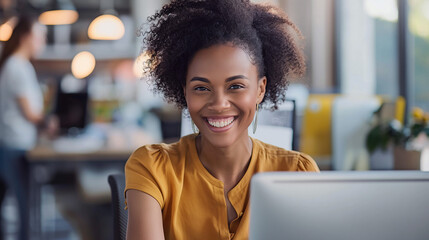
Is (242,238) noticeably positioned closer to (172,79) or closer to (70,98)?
(172,79)

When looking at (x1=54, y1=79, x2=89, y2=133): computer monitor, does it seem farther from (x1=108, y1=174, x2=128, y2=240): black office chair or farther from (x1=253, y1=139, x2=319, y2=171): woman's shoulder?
(x1=253, y1=139, x2=319, y2=171): woman's shoulder

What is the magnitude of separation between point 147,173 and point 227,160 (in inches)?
7.5

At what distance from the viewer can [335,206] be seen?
669 millimetres

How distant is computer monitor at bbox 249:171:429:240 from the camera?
668 millimetres

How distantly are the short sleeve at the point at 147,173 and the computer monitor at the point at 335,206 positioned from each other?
471mm

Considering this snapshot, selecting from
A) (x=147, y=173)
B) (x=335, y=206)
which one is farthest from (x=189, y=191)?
(x=335, y=206)

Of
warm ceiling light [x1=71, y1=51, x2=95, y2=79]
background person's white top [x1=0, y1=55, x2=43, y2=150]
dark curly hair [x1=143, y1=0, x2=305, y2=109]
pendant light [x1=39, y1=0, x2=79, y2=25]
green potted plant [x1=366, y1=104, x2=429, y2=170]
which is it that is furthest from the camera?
warm ceiling light [x1=71, y1=51, x2=95, y2=79]

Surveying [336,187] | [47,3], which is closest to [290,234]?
[336,187]

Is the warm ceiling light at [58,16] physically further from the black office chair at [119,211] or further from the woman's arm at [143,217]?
the woman's arm at [143,217]

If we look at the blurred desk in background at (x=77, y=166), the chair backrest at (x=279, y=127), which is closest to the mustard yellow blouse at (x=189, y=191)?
the chair backrest at (x=279, y=127)

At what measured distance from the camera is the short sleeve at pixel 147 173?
111cm

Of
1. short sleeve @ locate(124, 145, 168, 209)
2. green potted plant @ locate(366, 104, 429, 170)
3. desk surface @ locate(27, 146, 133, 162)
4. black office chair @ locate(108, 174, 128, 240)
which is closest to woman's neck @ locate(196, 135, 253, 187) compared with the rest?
short sleeve @ locate(124, 145, 168, 209)

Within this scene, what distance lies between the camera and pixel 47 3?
7500 millimetres

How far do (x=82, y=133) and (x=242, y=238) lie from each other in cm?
339
